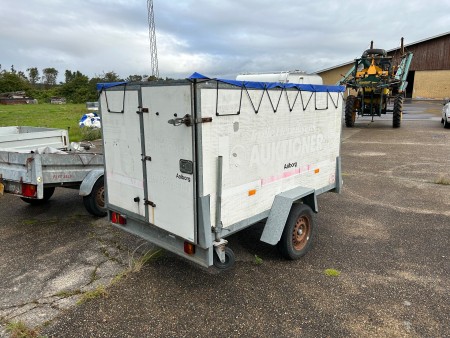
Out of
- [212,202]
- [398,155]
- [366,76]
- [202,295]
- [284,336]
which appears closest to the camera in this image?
[284,336]

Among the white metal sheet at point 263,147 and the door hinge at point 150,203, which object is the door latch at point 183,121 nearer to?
the white metal sheet at point 263,147

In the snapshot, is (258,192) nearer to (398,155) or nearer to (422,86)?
(398,155)

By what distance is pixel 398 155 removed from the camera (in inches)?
469

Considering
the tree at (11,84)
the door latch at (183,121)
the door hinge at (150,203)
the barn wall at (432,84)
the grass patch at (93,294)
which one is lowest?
the grass patch at (93,294)

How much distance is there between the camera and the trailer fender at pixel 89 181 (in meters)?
5.81

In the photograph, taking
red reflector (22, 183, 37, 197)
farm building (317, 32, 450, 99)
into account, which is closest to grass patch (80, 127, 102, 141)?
red reflector (22, 183, 37, 197)

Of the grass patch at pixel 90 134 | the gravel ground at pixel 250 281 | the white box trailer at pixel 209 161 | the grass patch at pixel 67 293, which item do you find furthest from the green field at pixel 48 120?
the grass patch at pixel 67 293

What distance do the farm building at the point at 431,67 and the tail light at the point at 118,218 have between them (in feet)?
131

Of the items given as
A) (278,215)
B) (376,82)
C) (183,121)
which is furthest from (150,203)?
(376,82)

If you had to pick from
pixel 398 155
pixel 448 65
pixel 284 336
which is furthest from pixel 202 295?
pixel 448 65

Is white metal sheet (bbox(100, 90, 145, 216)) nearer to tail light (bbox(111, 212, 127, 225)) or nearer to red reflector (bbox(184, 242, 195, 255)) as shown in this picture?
tail light (bbox(111, 212, 127, 225))

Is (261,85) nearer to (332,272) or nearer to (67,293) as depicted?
(332,272)

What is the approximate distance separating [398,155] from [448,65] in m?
33.3

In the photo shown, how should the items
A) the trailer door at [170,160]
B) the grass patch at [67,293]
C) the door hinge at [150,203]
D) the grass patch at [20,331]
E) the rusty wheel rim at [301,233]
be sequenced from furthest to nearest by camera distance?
the rusty wheel rim at [301,233], the door hinge at [150,203], the grass patch at [67,293], the trailer door at [170,160], the grass patch at [20,331]
